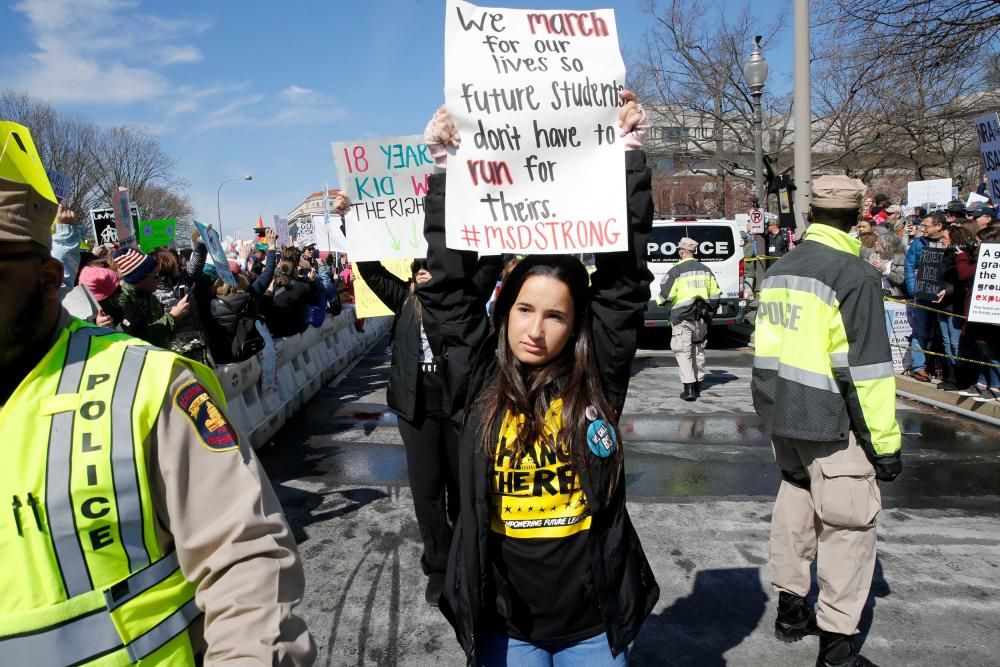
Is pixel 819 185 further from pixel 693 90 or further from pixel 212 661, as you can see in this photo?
pixel 693 90

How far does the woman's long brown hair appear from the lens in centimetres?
231

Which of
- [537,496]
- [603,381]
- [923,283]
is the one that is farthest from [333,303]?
[537,496]

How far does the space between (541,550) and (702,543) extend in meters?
3.00

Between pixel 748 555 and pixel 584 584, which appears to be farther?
pixel 748 555

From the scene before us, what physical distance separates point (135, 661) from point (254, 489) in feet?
1.24

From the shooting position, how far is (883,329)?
3.38 m

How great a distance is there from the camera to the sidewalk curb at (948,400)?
8.12m

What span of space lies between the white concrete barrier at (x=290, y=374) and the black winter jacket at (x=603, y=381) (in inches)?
96.4

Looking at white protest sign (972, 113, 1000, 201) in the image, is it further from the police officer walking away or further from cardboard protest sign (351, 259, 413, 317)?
cardboard protest sign (351, 259, 413, 317)

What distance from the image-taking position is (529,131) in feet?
8.21

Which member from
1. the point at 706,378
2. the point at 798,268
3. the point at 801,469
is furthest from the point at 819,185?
the point at 706,378

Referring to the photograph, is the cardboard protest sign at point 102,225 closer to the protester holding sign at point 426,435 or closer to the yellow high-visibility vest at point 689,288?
the yellow high-visibility vest at point 689,288

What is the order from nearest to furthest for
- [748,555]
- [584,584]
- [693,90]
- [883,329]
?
[584,584] < [883,329] < [748,555] < [693,90]

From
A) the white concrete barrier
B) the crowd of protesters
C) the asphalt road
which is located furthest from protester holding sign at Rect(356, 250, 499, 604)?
the crowd of protesters
